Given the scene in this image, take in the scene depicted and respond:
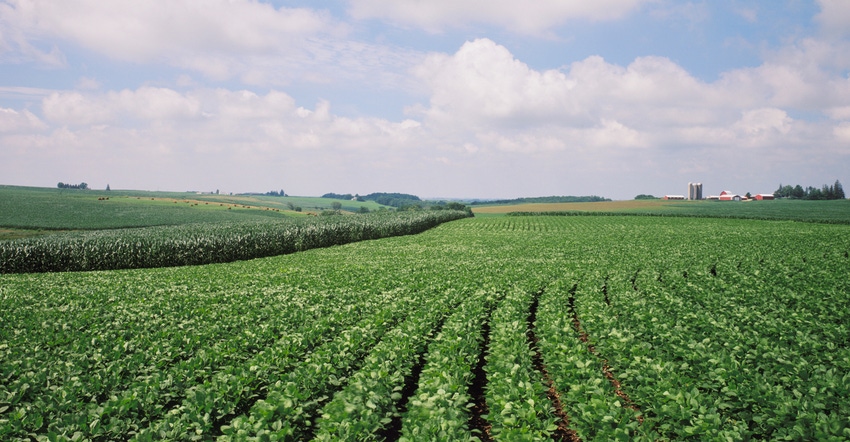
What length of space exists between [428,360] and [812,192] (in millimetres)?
164930

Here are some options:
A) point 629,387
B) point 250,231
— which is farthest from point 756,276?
point 250,231

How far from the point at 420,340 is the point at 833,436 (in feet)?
22.1

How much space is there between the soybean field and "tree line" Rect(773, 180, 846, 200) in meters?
141

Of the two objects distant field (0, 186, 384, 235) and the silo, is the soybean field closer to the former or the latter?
distant field (0, 186, 384, 235)

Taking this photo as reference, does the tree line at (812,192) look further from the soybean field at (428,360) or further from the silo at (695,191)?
the soybean field at (428,360)

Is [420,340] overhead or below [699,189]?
below

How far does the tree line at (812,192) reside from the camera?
412 ft

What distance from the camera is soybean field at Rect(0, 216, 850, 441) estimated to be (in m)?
6.06

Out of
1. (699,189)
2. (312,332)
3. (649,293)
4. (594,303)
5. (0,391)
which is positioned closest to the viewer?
(0,391)

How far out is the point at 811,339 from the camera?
9.42 m

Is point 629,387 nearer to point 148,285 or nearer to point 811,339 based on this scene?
point 811,339

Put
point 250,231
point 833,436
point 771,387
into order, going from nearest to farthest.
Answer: point 833,436, point 771,387, point 250,231

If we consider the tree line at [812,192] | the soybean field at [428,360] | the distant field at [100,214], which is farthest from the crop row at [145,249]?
the tree line at [812,192]

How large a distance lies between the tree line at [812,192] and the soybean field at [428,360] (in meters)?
141
